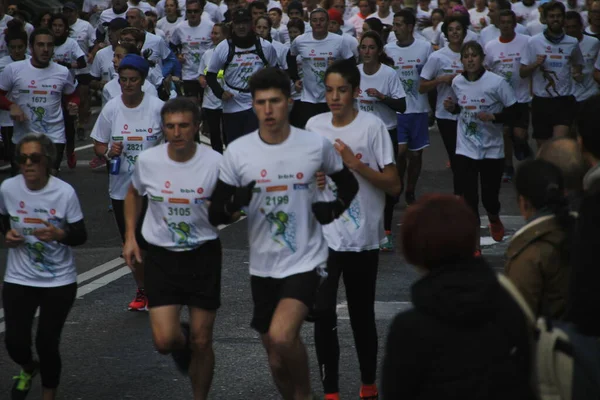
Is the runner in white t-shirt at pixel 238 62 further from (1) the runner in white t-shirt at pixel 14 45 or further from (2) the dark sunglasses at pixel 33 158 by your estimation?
(2) the dark sunglasses at pixel 33 158

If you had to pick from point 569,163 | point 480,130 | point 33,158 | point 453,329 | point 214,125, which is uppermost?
point 569,163

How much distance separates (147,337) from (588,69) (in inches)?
325

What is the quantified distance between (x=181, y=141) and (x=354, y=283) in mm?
1286

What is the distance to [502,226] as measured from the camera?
1195 centimetres

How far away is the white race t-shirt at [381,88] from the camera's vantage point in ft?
37.8

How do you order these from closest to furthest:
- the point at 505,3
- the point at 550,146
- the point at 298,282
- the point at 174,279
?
the point at 550,146 < the point at 298,282 < the point at 174,279 < the point at 505,3

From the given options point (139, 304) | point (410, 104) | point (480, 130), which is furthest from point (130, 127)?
point (410, 104)

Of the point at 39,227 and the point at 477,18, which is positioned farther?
the point at 477,18

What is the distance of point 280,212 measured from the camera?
6.23 meters

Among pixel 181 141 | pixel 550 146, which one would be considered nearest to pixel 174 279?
pixel 181 141

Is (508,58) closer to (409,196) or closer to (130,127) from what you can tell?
(409,196)

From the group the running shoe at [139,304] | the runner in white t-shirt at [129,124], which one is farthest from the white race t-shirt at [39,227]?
the running shoe at [139,304]

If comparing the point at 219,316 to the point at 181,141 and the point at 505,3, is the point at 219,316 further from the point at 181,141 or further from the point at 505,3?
the point at 505,3

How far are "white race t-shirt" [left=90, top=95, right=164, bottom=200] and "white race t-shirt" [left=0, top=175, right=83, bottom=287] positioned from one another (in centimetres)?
202
